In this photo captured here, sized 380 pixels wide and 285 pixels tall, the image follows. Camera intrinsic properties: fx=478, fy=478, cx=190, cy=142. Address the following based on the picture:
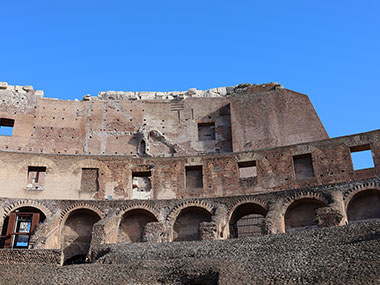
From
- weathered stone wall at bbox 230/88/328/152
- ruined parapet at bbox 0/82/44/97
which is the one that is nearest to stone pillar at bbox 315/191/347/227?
weathered stone wall at bbox 230/88/328/152

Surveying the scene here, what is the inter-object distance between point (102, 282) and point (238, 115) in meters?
22.7

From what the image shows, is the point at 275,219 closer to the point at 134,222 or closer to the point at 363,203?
the point at 363,203

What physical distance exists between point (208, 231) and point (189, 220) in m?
3.32

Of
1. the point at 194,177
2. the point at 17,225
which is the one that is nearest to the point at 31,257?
the point at 17,225

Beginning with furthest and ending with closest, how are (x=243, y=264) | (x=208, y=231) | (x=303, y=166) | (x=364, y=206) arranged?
(x=303, y=166) → (x=364, y=206) → (x=208, y=231) → (x=243, y=264)

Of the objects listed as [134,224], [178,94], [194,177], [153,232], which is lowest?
[153,232]

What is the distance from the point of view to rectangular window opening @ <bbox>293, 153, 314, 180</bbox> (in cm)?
2572

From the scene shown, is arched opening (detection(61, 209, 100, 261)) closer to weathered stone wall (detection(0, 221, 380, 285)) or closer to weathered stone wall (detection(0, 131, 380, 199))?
weathered stone wall (detection(0, 131, 380, 199))

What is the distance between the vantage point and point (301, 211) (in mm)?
23828

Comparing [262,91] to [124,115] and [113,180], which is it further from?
[113,180]

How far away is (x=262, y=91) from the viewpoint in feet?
120

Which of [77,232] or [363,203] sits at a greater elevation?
[363,203]

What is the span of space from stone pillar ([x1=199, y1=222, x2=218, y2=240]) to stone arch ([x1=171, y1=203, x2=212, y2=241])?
91.5 inches

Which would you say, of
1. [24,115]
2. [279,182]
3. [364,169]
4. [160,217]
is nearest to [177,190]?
[160,217]
